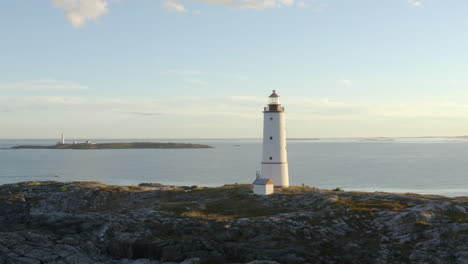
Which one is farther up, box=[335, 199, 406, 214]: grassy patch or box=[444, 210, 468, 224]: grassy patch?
box=[335, 199, 406, 214]: grassy patch

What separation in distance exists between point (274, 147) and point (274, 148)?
95 mm

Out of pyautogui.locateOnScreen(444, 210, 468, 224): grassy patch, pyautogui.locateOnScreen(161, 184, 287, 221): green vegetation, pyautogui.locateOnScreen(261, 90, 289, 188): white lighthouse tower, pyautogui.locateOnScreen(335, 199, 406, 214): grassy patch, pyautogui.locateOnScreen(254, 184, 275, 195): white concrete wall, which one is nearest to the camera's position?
pyautogui.locateOnScreen(444, 210, 468, 224): grassy patch

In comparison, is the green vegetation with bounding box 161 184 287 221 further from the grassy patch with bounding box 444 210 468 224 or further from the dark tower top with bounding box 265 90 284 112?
the grassy patch with bounding box 444 210 468 224

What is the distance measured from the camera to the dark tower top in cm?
4338

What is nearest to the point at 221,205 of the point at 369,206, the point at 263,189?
the point at 263,189

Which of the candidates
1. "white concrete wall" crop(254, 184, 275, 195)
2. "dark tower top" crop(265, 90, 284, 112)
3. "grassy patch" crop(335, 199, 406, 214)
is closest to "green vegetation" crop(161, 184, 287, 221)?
"white concrete wall" crop(254, 184, 275, 195)

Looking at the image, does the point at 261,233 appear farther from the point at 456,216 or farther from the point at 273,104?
the point at 273,104

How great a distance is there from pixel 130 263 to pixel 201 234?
469 centimetres

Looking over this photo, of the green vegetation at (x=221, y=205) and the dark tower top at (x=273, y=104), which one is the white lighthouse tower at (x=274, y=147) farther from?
the green vegetation at (x=221, y=205)

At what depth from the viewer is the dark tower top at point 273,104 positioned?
142 feet

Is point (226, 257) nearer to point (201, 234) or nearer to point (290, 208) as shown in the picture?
point (201, 234)

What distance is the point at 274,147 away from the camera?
141 feet

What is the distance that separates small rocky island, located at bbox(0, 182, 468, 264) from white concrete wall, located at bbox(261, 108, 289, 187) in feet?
20.3

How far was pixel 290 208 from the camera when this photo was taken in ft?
114
